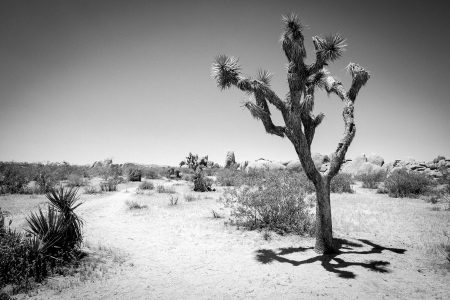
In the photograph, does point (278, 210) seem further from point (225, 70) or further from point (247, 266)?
point (225, 70)

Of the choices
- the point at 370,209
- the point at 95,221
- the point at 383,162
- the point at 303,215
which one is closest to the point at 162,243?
the point at 95,221

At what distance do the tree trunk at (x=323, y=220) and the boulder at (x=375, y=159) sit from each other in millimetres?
33404

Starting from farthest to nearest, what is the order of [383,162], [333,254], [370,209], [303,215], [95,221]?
[383,162] → [370,209] → [95,221] → [303,215] → [333,254]

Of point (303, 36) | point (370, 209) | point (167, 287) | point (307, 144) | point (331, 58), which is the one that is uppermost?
point (303, 36)

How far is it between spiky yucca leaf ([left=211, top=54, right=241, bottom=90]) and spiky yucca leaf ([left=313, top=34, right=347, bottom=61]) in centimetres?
221

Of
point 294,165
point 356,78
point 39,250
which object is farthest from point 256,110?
point 294,165

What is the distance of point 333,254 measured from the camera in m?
5.91

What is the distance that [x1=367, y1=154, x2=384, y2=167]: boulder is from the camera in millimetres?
33625

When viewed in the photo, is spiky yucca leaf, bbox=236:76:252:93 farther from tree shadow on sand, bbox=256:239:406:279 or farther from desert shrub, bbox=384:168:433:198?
desert shrub, bbox=384:168:433:198

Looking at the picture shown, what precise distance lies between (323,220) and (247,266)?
2236 mm

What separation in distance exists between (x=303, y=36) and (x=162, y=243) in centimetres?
707

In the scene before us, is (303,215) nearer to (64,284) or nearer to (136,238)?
(136,238)

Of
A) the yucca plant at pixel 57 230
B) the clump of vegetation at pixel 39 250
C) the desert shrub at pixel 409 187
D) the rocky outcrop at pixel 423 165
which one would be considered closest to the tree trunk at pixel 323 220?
the clump of vegetation at pixel 39 250

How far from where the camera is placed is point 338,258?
5.65m
